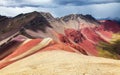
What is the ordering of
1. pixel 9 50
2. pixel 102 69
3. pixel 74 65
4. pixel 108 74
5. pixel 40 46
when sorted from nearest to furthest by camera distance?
pixel 108 74, pixel 102 69, pixel 74 65, pixel 40 46, pixel 9 50

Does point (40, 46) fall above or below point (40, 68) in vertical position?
below

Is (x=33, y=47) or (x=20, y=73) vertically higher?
(x=20, y=73)

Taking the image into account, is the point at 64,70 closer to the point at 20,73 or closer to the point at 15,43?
the point at 20,73

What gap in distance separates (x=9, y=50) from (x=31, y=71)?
10507 centimetres

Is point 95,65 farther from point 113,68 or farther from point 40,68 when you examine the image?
point 40,68

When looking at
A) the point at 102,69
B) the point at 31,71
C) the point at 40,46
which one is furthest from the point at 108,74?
the point at 40,46

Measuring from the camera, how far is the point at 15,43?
7003 inches

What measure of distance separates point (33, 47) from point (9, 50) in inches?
1107

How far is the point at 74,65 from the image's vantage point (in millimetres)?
72625

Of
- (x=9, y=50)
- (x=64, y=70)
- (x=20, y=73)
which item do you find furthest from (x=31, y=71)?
(x=9, y=50)

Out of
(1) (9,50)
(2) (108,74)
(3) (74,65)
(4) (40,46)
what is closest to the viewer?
(2) (108,74)

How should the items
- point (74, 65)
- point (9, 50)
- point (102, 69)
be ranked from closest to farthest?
point (102, 69) < point (74, 65) < point (9, 50)

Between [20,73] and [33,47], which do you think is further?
[33,47]

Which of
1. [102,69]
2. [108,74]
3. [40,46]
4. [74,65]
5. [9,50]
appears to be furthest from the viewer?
[9,50]
